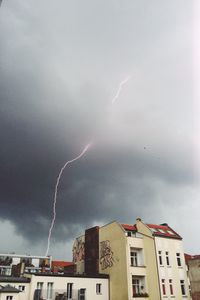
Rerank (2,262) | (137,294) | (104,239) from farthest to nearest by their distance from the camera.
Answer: (2,262), (104,239), (137,294)

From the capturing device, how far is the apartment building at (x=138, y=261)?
3584 cm

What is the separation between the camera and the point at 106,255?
129 feet

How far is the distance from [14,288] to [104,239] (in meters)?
16.3

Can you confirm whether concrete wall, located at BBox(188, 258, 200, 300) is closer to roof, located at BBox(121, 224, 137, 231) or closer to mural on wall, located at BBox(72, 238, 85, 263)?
roof, located at BBox(121, 224, 137, 231)

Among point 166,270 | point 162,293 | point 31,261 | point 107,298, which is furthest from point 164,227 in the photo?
point 31,261

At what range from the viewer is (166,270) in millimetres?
37969

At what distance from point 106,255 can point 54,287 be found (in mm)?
10034

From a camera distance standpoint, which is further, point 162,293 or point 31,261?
point 31,261

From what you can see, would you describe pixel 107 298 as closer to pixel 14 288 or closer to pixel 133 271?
pixel 133 271

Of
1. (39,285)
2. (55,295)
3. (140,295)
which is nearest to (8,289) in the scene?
(39,285)

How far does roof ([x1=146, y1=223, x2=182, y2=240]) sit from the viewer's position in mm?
40438

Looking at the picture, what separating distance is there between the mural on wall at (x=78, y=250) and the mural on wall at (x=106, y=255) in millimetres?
5327

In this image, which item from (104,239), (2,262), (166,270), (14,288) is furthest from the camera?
(2,262)

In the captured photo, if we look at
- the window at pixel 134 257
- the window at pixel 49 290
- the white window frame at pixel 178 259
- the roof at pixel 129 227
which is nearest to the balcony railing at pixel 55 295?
the window at pixel 49 290
